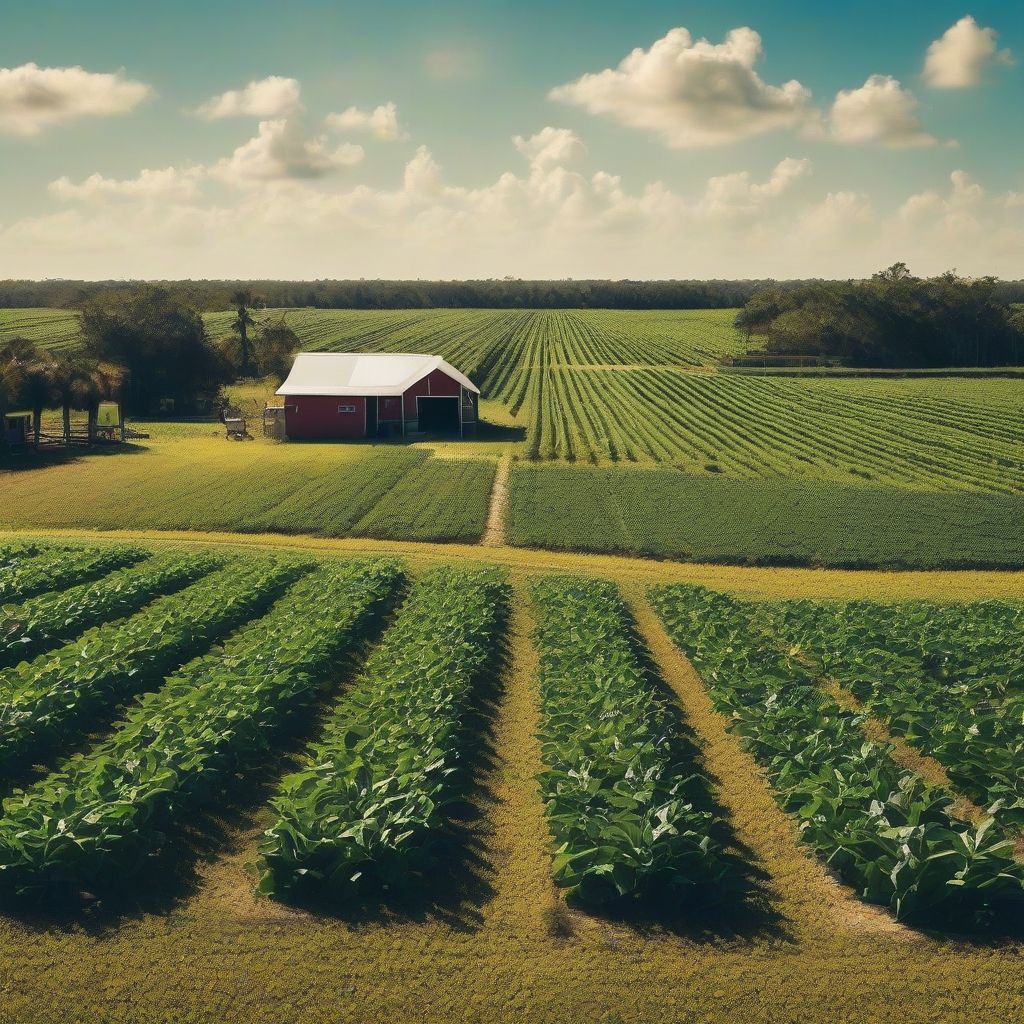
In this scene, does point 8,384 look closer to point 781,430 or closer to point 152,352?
point 152,352

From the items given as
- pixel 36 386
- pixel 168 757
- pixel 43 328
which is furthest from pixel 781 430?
pixel 43 328

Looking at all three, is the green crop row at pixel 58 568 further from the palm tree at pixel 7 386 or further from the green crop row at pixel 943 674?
the palm tree at pixel 7 386

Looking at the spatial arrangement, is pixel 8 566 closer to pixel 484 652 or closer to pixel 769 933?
pixel 484 652

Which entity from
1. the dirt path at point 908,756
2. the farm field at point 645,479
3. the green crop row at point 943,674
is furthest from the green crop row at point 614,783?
the farm field at point 645,479

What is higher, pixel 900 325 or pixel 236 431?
pixel 900 325

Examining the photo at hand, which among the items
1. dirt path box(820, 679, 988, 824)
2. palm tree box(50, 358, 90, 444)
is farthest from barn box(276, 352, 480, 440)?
dirt path box(820, 679, 988, 824)

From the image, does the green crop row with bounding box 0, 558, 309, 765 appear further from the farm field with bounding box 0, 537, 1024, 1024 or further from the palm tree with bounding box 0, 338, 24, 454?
the palm tree with bounding box 0, 338, 24, 454
